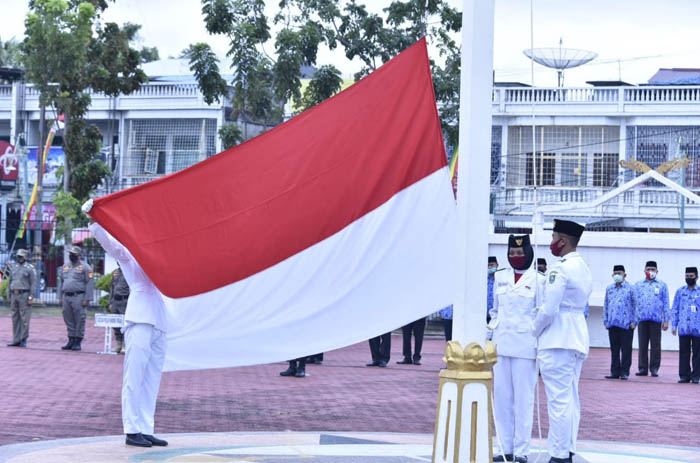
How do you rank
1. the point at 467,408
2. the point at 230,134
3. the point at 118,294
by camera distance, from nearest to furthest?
the point at 467,408 < the point at 118,294 < the point at 230,134

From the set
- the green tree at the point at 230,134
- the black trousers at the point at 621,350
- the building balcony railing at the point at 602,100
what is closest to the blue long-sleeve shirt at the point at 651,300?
the black trousers at the point at 621,350

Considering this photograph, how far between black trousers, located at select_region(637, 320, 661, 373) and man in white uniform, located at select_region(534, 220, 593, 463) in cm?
1062

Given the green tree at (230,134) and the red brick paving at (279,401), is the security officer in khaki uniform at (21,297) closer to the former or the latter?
the red brick paving at (279,401)

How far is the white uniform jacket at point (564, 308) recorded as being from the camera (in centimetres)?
882

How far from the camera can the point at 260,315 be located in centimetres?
833

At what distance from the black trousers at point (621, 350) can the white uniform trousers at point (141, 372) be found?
1072cm

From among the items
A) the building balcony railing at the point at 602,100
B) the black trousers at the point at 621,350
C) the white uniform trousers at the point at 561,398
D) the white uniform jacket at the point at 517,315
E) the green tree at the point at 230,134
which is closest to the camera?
the white uniform trousers at the point at 561,398

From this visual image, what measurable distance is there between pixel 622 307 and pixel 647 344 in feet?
2.80

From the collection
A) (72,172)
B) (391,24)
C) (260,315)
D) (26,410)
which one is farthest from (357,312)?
(72,172)

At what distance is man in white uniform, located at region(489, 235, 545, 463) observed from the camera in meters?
9.07

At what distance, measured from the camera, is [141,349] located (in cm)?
947

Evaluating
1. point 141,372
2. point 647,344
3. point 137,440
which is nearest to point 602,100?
point 647,344

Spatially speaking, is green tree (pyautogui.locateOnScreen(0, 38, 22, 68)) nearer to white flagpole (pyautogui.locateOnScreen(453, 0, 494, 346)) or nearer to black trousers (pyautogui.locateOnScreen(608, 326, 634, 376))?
black trousers (pyautogui.locateOnScreen(608, 326, 634, 376))

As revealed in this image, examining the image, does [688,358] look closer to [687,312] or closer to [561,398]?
[687,312]
